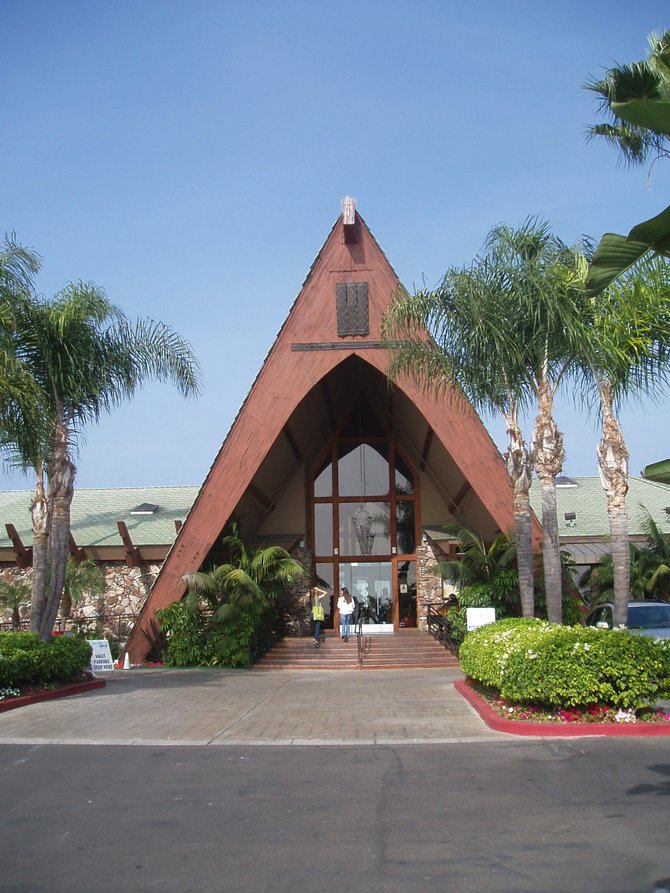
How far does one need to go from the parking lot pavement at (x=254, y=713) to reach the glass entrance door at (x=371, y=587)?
6.81 m

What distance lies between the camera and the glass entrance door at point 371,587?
24219mm

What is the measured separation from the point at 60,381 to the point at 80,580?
778 cm

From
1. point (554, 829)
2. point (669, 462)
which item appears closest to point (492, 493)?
point (554, 829)

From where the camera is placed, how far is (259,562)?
19438 mm

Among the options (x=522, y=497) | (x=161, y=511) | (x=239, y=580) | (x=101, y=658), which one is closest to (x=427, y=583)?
(x=239, y=580)

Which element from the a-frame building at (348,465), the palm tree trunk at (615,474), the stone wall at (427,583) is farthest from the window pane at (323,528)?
the palm tree trunk at (615,474)

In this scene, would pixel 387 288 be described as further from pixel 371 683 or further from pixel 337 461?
pixel 371 683

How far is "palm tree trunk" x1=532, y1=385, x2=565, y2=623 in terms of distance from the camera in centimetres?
1506

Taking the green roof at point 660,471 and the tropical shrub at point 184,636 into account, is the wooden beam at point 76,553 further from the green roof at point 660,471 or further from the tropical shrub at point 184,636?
the green roof at point 660,471

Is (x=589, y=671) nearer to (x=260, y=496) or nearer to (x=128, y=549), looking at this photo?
(x=260, y=496)

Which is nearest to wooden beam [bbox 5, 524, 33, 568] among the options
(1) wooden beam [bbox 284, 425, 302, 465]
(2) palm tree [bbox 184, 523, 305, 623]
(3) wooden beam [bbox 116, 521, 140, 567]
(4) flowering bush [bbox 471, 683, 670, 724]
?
(3) wooden beam [bbox 116, 521, 140, 567]

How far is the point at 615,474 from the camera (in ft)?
46.6

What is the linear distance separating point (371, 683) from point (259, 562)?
4.42m

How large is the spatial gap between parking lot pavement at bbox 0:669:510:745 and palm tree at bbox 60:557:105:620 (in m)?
4.97
